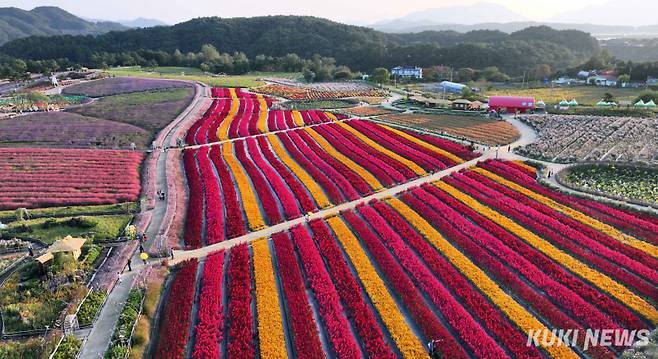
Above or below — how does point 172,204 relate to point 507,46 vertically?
below

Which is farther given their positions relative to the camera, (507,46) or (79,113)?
(507,46)

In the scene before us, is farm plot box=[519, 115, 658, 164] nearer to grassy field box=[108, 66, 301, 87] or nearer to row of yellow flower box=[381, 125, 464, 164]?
row of yellow flower box=[381, 125, 464, 164]

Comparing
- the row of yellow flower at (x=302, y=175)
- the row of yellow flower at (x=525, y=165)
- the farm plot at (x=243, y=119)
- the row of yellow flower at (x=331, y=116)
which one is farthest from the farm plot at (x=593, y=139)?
the farm plot at (x=243, y=119)

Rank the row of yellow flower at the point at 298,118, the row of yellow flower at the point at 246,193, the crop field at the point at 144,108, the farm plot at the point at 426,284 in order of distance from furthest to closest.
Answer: the row of yellow flower at the point at 298,118
the crop field at the point at 144,108
the row of yellow flower at the point at 246,193
the farm plot at the point at 426,284

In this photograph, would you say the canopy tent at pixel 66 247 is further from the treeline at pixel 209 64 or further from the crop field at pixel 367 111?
the treeline at pixel 209 64

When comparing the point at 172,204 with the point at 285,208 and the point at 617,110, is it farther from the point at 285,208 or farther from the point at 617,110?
the point at 617,110

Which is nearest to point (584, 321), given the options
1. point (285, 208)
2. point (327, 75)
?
point (285, 208)

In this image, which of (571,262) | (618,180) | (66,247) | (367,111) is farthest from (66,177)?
(618,180)
